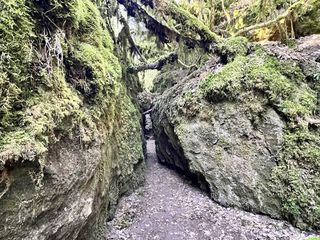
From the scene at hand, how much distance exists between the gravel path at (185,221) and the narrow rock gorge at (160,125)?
34mm

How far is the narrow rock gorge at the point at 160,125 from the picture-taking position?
108 inches

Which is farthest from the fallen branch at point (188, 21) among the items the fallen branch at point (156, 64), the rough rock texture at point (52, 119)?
the rough rock texture at point (52, 119)

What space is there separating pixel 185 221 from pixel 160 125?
4594 millimetres

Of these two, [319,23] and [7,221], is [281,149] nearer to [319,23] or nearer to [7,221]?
[319,23]

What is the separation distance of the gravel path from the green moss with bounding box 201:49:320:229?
0.57m

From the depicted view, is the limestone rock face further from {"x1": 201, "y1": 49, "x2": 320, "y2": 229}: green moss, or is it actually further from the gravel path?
the gravel path

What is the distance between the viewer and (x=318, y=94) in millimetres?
5980

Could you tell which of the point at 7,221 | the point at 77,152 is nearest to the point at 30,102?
the point at 77,152

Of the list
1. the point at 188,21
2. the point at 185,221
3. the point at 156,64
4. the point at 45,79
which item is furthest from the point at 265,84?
the point at 45,79

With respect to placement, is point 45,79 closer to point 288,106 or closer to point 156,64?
point 288,106

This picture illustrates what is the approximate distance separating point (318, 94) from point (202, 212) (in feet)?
12.5

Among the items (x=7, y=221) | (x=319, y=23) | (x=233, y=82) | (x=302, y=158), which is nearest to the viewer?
(x=7, y=221)

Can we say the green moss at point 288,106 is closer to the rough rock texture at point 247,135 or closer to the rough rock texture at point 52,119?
the rough rock texture at point 247,135

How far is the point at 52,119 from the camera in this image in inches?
116
